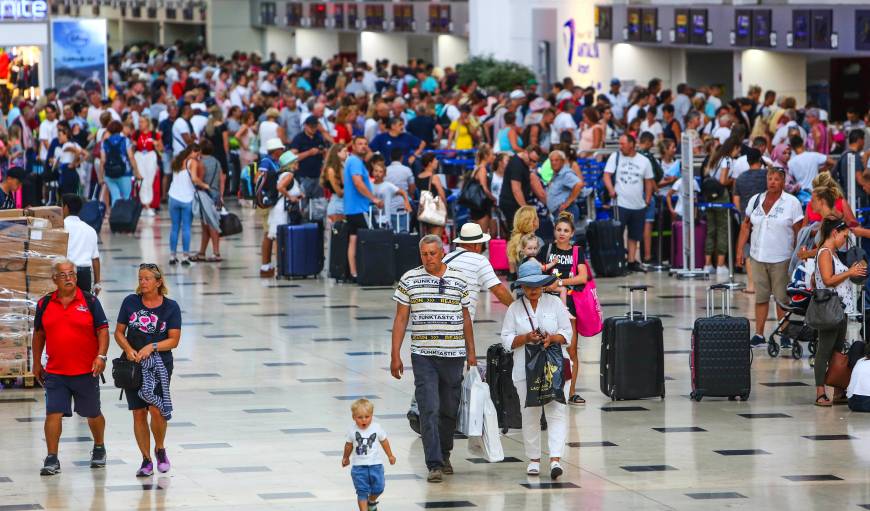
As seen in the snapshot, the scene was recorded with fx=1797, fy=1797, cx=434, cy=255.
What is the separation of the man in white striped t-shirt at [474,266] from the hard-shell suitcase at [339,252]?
8.52 metres

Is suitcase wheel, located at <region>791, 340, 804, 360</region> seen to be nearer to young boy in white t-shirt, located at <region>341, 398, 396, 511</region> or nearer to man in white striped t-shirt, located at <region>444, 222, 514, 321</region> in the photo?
man in white striped t-shirt, located at <region>444, 222, 514, 321</region>

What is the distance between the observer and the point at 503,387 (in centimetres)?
1118

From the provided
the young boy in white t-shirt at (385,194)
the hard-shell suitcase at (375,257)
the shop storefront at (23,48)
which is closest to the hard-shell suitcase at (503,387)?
the hard-shell suitcase at (375,257)

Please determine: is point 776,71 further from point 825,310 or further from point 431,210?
point 825,310

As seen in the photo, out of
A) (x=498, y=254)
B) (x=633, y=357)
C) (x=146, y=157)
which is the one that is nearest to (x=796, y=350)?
(x=633, y=357)

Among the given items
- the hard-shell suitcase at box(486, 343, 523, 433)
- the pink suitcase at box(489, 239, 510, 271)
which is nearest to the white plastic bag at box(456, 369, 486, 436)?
the hard-shell suitcase at box(486, 343, 523, 433)

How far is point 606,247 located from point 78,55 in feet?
60.7

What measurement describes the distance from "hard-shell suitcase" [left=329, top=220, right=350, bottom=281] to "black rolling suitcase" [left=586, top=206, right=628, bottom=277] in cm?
272

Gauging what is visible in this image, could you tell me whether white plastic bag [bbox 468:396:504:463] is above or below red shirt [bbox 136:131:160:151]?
below

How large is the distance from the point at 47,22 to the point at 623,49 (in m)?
11.6

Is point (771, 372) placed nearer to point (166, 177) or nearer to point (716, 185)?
point (716, 185)

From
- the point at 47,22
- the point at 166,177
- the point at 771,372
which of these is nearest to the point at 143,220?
the point at 166,177

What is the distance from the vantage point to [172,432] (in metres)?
11.8

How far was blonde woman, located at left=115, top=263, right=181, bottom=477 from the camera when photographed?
1042 cm
